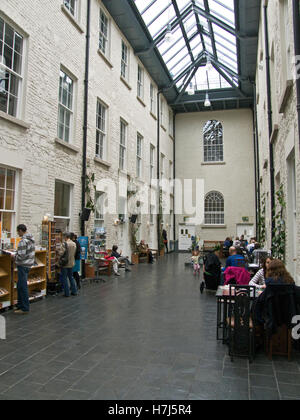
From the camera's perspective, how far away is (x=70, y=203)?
10.2m

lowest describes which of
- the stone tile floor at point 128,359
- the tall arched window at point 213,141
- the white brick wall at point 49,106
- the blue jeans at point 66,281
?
the stone tile floor at point 128,359

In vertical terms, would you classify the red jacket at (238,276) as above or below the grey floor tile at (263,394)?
above

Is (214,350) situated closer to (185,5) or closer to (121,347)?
(121,347)

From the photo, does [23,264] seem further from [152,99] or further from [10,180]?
[152,99]

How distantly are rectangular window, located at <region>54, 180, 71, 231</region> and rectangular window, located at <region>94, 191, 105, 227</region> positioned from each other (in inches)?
79.6

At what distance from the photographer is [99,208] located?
1244cm

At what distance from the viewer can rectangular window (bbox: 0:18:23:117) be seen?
291 inches

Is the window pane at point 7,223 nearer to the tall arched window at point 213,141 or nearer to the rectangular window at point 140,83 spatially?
the rectangular window at point 140,83

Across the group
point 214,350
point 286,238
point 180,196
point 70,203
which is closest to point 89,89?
point 70,203

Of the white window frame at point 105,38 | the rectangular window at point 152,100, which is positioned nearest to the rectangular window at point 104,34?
the white window frame at point 105,38

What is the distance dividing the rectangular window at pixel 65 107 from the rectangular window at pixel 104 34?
→ 350 centimetres

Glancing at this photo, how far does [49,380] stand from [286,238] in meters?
6.01

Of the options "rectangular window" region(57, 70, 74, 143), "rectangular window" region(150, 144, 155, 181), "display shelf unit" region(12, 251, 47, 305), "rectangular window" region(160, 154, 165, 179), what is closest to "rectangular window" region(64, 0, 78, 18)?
"rectangular window" region(57, 70, 74, 143)

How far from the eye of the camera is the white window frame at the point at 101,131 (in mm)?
12375
